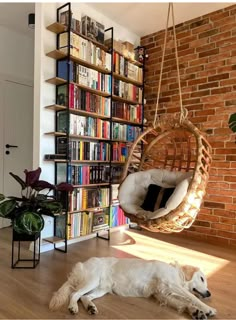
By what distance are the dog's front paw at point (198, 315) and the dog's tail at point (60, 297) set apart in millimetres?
759

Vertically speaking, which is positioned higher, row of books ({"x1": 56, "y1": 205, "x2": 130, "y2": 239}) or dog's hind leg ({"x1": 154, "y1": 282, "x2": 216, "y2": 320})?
row of books ({"x1": 56, "y1": 205, "x2": 130, "y2": 239})

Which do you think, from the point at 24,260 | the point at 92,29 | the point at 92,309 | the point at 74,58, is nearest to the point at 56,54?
the point at 74,58

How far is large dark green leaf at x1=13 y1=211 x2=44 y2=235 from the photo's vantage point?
2.11 metres

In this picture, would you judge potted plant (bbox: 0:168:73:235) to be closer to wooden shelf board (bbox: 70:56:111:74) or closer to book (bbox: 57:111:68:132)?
book (bbox: 57:111:68:132)

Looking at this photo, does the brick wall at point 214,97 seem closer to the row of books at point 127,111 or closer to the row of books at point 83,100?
the row of books at point 127,111

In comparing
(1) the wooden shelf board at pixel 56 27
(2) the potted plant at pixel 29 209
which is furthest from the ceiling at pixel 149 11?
(2) the potted plant at pixel 29 209

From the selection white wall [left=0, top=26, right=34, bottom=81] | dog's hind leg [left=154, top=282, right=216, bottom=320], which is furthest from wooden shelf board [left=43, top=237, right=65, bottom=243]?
white wall [left=0, top=26, right=34, bottom=81]

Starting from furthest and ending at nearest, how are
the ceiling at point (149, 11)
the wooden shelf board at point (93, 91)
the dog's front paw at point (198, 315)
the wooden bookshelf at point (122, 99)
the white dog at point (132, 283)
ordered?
the wooden bookshelf at point (122, 99) < the ceiling at point (149, 11) < the wooden shelf board at point (93, 91) < the white dog at point (132, 283) < the dog's front paw at point (198, 315)

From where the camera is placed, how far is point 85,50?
296 centimetres

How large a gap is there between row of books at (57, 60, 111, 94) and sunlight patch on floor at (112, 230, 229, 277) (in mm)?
1742

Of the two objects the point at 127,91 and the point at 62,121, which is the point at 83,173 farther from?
the point at 127,91

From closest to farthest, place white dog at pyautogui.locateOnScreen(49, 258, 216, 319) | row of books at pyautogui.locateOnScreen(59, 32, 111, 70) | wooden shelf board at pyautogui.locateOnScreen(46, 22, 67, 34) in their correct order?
white dog at pyautogui.locateOnScreen(49, 258, 216, 319) → wooden shelf board at pyautogui.locateOnScreen(46, 22, 67, 34) → row of books at pyautogui.locateOnScreen(59, 32, 111, 70)

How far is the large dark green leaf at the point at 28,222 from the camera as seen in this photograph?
2.11 meters

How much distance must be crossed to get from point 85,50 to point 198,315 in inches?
102
